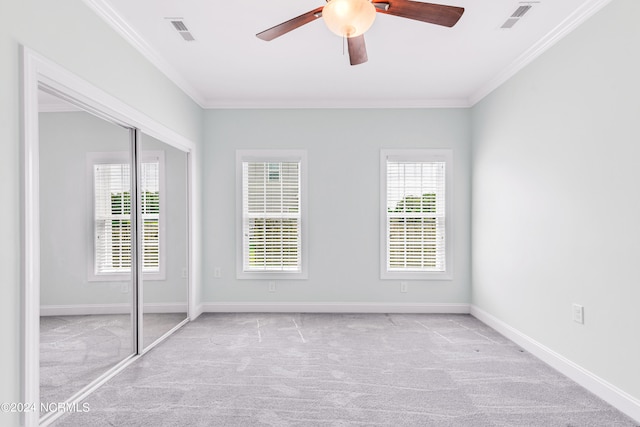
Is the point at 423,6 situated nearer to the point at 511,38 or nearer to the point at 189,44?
the point at 511,38

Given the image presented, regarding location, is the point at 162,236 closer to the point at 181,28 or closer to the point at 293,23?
the point at 181,28

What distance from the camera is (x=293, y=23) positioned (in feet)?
6.66

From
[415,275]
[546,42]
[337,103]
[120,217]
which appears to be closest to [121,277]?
[120,217]

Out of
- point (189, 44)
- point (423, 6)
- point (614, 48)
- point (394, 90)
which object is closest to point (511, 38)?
point (614, 48)

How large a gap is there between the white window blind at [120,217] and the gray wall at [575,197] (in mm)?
3545

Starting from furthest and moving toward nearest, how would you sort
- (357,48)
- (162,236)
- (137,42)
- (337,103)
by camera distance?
(337,103)
(162,236)
(137,42)
(357,48)

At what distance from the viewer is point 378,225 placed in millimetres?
4664

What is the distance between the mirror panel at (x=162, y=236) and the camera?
11.0 ft

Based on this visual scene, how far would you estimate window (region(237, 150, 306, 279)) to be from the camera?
15.3 ft

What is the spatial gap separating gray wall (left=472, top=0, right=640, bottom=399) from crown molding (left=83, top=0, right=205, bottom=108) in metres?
3.43

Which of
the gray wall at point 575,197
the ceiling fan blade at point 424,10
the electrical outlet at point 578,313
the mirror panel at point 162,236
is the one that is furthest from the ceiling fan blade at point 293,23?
the electrical outlet at point 578,313

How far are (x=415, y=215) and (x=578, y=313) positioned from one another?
2214mm

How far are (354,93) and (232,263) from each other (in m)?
2.64

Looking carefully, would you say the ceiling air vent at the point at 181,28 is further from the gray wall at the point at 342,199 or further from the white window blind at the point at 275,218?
the white window blind at the point at 275,218
